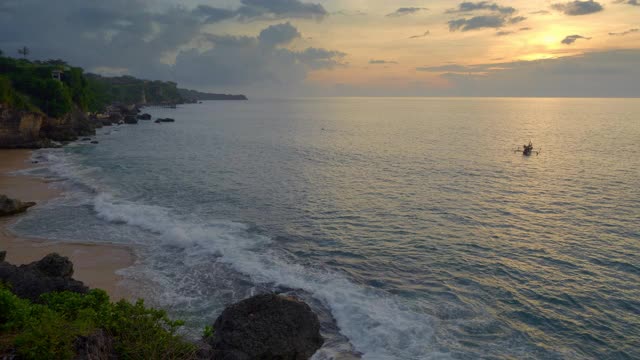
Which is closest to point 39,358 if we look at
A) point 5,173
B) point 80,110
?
point 5,173

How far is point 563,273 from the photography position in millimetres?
27094

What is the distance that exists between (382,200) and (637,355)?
Answer: 88.0 ft

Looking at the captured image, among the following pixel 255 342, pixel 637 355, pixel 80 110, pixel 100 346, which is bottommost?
pixel 637 355

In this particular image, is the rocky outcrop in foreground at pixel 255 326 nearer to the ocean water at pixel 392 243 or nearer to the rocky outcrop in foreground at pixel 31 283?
the rocky outcrop in foreground at pixel 31 283

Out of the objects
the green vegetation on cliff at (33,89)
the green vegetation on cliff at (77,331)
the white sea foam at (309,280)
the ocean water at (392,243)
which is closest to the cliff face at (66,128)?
the green vegetation on cliff at (33,89)

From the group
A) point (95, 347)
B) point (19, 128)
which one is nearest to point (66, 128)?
point (19, 128)

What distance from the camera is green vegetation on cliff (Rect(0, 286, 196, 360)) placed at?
1114cm

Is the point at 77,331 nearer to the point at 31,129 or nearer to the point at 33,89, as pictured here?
the point at 31,129

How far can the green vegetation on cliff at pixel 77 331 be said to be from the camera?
11.1 m

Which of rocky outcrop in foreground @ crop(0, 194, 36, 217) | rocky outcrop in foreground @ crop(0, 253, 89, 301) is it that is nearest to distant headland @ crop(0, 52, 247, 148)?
rocky outcrop in foreground @ crop(0, 194, 36, 217)

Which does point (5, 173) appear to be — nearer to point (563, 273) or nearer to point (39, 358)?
point (39, 358)

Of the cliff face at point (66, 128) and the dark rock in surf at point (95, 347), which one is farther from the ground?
the cliff face at point (66, 128)

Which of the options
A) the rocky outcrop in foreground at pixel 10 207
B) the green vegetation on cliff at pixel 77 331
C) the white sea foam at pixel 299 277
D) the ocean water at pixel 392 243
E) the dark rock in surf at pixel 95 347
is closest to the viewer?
the green vegetation on cliff at pixel 77 331

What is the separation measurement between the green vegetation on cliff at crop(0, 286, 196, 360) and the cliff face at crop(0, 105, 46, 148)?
70317mm
